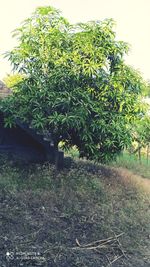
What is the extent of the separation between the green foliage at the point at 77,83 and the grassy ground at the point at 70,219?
1.23m

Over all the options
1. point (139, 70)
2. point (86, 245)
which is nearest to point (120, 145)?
point (139, 70)

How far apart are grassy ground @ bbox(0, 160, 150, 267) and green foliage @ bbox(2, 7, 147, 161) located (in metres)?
1.23

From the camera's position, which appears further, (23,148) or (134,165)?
(134,165)

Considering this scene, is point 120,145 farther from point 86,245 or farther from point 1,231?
point 1,231

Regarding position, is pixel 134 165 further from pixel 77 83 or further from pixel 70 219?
pixel 70 219

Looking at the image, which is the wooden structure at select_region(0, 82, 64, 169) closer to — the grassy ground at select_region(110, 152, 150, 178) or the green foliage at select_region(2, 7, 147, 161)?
the green foliage at select_region(2, 7, 147, 161)

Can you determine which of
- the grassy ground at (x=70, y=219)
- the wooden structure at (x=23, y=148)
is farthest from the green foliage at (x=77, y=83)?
the grassy ground at (x=70, y=219)

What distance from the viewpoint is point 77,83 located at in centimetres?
1002

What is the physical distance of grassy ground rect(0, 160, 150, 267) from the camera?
7.00 metres

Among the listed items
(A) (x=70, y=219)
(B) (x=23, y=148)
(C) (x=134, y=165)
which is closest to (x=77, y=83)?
(B) (x=23, y=148)

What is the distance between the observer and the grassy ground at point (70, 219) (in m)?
7.00

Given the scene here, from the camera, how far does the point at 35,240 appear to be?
7.30 metres

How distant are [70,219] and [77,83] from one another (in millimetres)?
3916

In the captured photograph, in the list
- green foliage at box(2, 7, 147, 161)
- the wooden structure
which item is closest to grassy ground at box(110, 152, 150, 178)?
the wooden structure
